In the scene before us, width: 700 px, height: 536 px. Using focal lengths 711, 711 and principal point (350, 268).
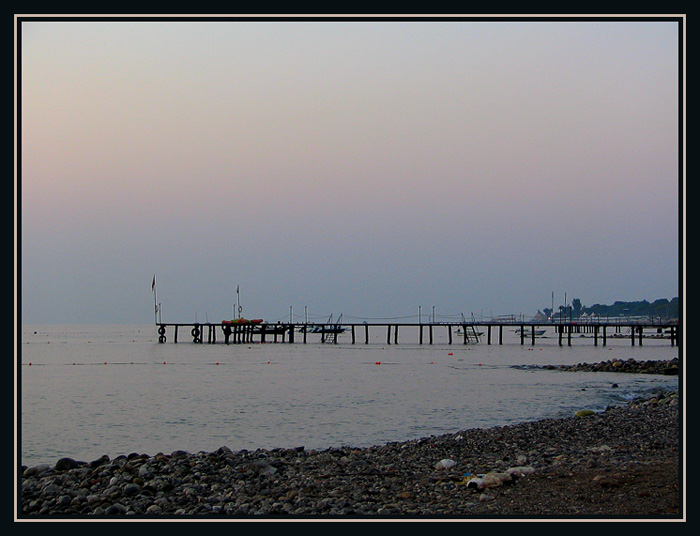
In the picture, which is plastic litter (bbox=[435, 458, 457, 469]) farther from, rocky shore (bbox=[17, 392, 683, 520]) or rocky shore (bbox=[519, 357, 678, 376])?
rocky shore (bbox=[519, 357, 678, 376])

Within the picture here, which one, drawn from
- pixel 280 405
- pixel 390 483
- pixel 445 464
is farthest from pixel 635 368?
pixel 390 483

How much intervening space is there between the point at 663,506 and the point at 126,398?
2771 cm

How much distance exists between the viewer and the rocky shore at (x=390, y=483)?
8.86 m

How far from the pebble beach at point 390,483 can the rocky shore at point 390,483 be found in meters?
0.02

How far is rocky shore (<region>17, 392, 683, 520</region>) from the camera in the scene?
29.1 ft

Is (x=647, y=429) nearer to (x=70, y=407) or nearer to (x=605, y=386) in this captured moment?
(x=605, y=386)

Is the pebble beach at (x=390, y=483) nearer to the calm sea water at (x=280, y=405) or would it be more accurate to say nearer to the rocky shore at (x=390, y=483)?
the rocky shore at (x=390, y=483)

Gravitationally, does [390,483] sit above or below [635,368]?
above

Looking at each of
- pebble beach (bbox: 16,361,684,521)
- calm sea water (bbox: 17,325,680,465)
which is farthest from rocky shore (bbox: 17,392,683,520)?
calm sea water (bbox: 17,325,680,465)

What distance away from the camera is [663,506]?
8180 mm

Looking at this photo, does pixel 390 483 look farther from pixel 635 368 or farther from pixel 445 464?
pixel 635 368

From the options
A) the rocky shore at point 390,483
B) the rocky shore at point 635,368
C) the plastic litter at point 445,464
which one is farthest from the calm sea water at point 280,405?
the plastic litter at point 445,464

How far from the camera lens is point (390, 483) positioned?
1101 centimetres
